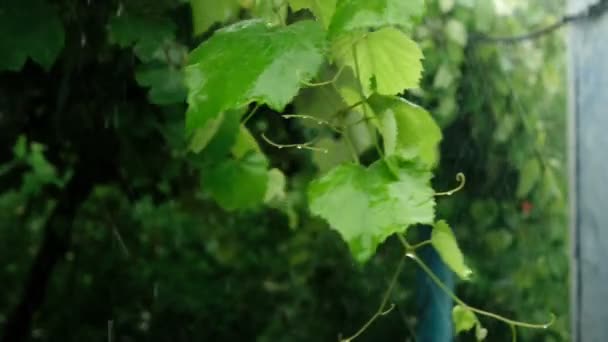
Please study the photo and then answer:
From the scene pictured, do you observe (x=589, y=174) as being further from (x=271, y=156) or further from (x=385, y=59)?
(x=385, y=59)

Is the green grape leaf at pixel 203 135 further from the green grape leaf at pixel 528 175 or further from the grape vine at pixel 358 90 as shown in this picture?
the green grape leaf at pixel 528 175

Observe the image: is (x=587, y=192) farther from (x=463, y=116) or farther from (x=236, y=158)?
(x=463, y=116)

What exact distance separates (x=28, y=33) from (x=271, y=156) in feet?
2.14

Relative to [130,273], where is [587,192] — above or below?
above

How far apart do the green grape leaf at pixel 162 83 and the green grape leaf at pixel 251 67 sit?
0.29m

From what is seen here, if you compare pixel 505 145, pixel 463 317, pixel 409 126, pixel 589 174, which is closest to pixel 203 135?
pixel 409 126

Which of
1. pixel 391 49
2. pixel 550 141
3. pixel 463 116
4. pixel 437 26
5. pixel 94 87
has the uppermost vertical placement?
pixel 391 49

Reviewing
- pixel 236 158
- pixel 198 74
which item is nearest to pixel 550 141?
pixel 236 158

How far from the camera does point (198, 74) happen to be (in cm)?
46

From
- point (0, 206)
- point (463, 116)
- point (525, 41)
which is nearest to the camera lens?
point (463, 116)

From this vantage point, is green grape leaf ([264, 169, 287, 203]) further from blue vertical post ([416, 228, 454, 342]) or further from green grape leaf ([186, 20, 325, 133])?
blue vertical post ([416, 228, 454, 342])

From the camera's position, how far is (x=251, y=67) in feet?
1.47

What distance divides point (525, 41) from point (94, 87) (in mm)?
1306

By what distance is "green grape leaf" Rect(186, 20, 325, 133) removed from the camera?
438mm
